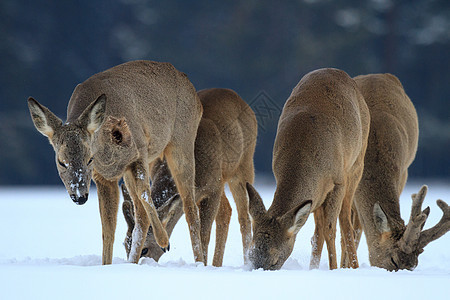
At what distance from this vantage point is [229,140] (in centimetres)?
905

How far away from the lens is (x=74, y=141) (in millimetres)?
5969

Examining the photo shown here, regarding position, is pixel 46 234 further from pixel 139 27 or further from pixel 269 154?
pixel 139 27

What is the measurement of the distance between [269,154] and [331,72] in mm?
14169

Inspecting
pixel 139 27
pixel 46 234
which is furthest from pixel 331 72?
pixel 139 27

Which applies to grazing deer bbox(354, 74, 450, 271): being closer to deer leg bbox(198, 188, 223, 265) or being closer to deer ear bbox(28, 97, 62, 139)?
deer leg bbox(198, 188, 223, 265)

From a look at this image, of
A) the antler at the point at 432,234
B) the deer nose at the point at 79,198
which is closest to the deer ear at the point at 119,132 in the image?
the deer nose at the point at 79,198

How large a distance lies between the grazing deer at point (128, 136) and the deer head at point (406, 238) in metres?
2.07

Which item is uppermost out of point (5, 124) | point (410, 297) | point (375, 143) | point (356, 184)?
point (5, 124)

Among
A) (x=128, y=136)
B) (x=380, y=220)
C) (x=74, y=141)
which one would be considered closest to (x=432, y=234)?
(x=380, y=220)

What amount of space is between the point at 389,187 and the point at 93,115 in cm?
Answer: 393

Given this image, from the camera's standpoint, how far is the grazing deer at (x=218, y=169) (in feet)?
28.1

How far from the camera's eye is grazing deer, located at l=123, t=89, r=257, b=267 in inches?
337

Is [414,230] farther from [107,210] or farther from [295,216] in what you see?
[107,210]

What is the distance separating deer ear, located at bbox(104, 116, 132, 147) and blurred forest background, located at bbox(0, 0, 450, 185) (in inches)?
683
